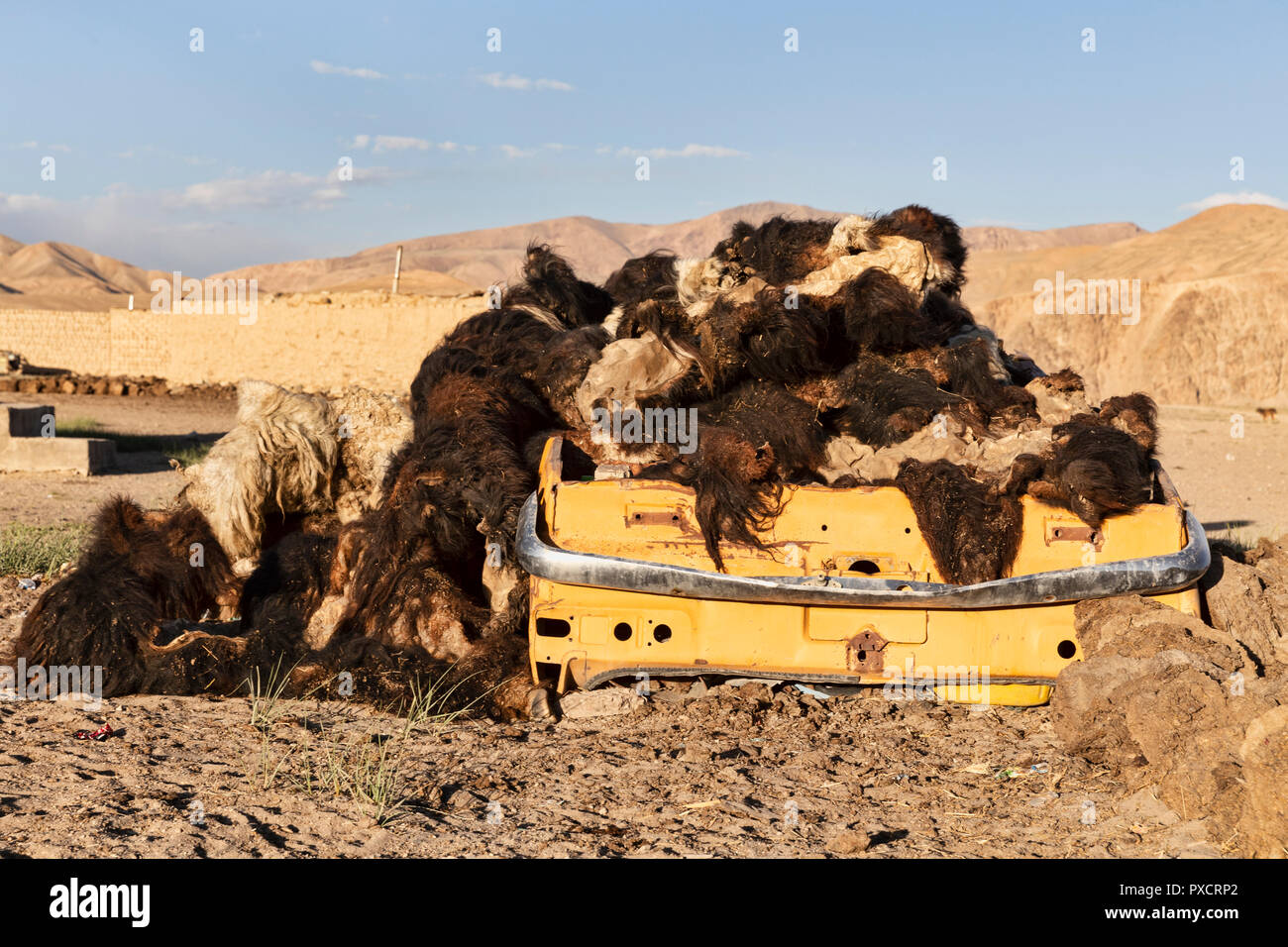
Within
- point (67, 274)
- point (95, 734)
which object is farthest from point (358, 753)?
point (67, 274)

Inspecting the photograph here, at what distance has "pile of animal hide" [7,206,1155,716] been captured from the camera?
15.7ft

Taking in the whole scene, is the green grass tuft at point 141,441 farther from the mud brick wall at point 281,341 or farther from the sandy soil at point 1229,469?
the sandy soil at point 1229,469

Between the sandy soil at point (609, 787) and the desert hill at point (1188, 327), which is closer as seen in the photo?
the sandy soil at point (609, 787)

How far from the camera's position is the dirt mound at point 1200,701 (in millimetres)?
3328

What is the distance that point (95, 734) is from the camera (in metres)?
4.42

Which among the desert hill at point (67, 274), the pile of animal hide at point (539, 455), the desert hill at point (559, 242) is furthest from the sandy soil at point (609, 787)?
the desert hill at point (559, 242)

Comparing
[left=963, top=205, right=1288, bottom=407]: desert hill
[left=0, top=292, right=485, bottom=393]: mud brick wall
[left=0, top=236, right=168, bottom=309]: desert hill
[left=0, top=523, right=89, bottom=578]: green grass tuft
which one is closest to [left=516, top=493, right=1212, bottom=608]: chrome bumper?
[left=0, top=523, right=89, bottom=578]: green grass tuft

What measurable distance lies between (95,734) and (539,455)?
227 centimetres

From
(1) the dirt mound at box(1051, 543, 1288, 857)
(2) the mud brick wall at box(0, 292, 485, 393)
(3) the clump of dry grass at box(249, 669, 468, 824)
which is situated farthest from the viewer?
(2) the mud brick wall at box(0, 292, 485, 393)

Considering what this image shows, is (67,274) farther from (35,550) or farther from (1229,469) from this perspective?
(35,550)

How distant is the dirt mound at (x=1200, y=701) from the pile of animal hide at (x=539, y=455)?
19.5 inches

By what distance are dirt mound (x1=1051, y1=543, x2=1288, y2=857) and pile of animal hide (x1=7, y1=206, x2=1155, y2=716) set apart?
0.50 meters

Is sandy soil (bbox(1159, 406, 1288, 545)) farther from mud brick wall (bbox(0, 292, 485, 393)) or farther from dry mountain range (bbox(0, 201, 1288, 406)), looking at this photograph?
mud brick wall (bbox(0, 292, 485, 393))
